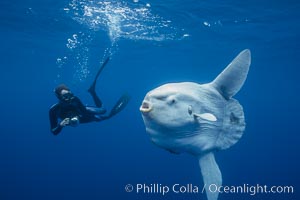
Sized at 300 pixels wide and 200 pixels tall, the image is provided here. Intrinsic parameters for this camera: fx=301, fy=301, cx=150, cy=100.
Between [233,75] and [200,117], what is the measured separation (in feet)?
3.74

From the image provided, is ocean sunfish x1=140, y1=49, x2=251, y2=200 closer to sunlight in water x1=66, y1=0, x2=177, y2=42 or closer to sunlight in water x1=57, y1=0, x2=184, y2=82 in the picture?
sunlight in water x1=57, y1=0, x2=184, y2=82

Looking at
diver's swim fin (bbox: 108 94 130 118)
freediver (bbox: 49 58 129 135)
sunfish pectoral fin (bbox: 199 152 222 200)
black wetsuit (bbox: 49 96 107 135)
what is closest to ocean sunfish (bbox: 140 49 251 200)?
sunfish pectoral fin (bbox: 199 152 222 200)

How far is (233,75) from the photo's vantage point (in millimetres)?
4125

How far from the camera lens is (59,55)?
107 ft

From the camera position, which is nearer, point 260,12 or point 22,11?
point 260,12

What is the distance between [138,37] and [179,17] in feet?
20.3

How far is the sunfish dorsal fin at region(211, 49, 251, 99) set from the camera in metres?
4.07

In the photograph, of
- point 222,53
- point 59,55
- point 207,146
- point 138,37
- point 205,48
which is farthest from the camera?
point 59,55

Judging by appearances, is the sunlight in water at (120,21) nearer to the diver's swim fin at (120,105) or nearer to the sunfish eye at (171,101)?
the diver's swim fin at (120,105)

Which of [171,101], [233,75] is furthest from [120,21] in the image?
[171,101]

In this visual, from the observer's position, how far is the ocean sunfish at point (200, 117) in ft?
9.88

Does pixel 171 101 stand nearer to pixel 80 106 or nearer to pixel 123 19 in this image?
pixel 80 106

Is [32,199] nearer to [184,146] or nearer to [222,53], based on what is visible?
[222,53]

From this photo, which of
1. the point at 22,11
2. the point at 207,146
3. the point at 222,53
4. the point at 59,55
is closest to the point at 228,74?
the point at 207,146
